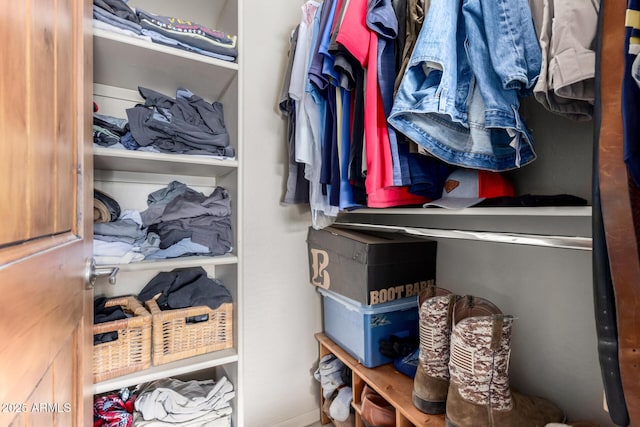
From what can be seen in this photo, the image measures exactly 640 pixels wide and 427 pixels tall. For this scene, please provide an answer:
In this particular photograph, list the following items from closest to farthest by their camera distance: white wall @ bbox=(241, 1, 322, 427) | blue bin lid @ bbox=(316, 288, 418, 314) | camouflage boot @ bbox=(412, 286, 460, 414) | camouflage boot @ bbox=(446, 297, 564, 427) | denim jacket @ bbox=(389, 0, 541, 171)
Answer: denim jacket @ bbox=(389, 0, 541, 171)
camouflage boot @ bbox=(446, 297, 564, 427)
camouflage boot @ bbox=(412, 286, 460, 414)
blue bin lid @ bbox=(316, 288, 418, 314)
white wall @ bbox=(241, 1, 322, 427)

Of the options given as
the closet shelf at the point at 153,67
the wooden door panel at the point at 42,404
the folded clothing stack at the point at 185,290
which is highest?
the closet shelf at the point at 153,67

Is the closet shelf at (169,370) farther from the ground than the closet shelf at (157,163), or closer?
closer

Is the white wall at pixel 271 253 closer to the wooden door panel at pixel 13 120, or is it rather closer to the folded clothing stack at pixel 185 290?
the folded clothing stack at pixel 185 290

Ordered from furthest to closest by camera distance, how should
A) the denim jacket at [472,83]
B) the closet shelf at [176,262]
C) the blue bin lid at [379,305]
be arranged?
the blue bin lid at [379,305] < the closet shelf at [176,262] < the denim jacket at [472,83]

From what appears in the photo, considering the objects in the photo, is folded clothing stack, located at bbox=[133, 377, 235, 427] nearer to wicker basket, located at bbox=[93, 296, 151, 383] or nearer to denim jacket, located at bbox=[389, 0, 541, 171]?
wicker basket, located at bbox=[93, 296, 151, 383]

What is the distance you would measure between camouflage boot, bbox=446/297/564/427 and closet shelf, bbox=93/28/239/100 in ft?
3.82

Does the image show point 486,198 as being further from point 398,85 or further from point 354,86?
point 354,86

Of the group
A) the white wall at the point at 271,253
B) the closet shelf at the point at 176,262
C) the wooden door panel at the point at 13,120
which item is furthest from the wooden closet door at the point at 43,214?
the white wall at the point at 271,253

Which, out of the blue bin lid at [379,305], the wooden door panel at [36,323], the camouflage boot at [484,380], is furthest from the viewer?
the blue bin lid at [379,305]

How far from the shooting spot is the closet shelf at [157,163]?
925 mm

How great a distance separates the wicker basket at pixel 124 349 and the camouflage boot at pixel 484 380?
958 mm

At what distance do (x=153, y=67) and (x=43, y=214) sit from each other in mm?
879

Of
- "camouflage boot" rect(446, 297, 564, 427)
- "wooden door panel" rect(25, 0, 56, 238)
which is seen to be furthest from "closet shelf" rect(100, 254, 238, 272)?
"camouflage boot" rect(446, 297, 564, 427)

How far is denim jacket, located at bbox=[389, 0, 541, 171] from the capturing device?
0.59 m
